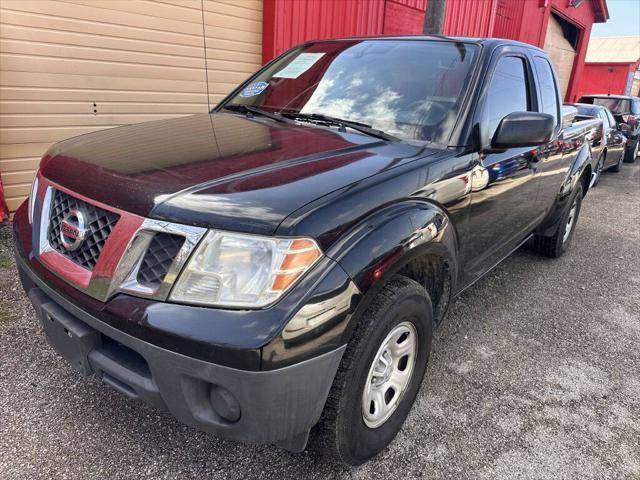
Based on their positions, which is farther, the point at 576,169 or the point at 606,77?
the point at 606,77

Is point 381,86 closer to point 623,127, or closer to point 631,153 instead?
point 623,127

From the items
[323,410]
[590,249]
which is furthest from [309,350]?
[590,249]

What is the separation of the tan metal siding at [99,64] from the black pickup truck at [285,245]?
8.96ft

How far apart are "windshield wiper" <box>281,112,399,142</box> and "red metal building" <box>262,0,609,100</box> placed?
428 centimetres

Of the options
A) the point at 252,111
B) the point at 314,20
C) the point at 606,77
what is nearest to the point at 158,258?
the point at 252,111

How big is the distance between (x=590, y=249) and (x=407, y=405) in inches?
160

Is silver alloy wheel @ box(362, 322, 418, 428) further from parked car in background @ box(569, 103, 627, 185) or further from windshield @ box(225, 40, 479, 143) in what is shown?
parked car in background @ box(569, 103, 627, 185)

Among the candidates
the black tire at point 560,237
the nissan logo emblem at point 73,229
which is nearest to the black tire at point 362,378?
the nissan logo emblem at point 73,229

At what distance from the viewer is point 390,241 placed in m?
1.83

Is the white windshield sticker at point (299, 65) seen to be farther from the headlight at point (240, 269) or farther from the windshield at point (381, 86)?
the headlight at point (240, 269)

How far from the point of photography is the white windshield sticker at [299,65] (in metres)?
3.11

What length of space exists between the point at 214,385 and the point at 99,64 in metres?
4.61

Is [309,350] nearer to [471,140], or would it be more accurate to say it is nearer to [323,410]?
[323,410]

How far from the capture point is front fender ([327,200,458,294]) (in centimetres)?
168
